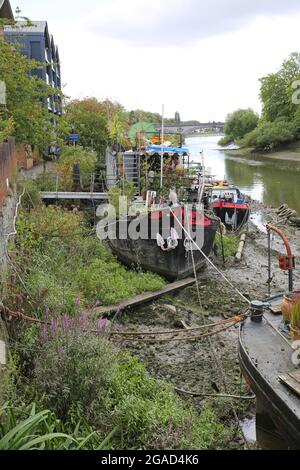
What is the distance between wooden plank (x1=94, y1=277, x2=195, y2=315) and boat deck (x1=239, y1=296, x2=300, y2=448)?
135 inches

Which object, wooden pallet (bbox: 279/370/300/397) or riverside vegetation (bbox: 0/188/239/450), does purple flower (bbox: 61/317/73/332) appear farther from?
wooden pallet (bbox: 279/370/300/397)

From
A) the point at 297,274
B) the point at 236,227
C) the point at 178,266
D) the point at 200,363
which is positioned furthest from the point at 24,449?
the point at 236,227

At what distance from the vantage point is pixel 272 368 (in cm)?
541

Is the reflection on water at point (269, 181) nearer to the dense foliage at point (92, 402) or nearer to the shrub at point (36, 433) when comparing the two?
the dense foliage at point (92, 402)

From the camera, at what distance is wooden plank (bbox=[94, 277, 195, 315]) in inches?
372

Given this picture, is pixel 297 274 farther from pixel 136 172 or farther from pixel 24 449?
pixel 24 449

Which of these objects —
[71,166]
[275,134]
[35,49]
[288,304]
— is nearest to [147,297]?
[288,304]

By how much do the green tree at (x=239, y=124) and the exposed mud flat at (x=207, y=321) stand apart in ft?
286

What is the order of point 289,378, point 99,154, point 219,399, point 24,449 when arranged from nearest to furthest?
point 24,449
point 289,378
point 219,399
point 99,154

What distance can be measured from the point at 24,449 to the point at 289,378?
2.99 meters

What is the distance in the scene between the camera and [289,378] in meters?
4.90

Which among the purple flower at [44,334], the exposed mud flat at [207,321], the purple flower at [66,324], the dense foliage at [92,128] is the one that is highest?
the dense foliage at [92,128]

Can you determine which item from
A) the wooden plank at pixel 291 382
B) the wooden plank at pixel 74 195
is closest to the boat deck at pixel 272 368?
the wooden plank at pixel 291 382

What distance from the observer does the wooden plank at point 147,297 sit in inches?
372
